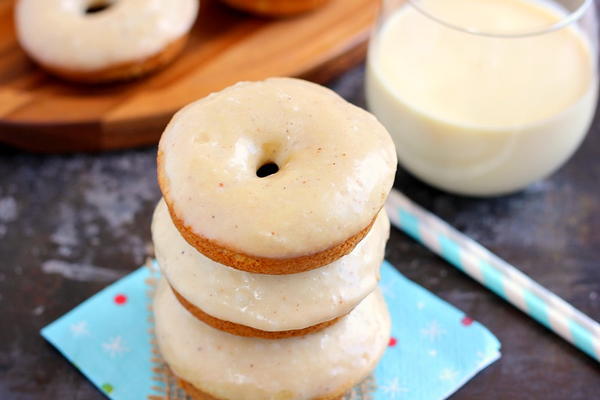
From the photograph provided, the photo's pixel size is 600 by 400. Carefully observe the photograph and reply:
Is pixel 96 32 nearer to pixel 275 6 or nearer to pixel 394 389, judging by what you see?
pixel 275 6

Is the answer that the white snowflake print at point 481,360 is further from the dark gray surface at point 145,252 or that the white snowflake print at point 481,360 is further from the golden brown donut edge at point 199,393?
the golden brown donut edge at point 199,393

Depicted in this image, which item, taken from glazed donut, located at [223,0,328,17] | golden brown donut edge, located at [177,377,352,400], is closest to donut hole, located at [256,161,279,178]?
golden brown donut edge, located at [177,377,352,400]

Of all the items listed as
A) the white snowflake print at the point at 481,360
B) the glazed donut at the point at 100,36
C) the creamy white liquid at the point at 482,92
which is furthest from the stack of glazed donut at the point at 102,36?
the white snowflake print at the point at 481,360

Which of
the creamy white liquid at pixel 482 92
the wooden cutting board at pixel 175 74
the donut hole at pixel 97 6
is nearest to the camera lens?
the creamy white liquid at pixel 482 92

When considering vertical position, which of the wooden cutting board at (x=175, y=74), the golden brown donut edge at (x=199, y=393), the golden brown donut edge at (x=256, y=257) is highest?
the golden brown donut edge at (x=256, y=257)

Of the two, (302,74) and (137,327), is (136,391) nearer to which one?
(137,327)

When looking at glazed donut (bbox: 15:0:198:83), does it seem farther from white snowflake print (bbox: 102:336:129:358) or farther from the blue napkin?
white snowflake print (bbox: 102:336:129:358)

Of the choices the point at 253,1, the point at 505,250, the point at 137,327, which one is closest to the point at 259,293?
the point at 137,327
